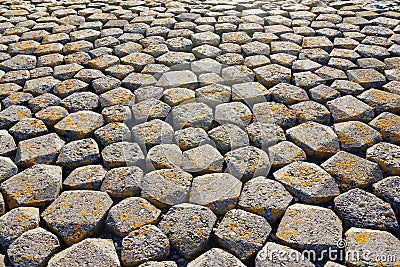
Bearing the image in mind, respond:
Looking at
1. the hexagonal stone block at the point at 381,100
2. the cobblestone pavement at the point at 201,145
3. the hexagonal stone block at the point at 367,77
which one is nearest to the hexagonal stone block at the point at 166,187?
the cobblestone pavement at the point at 201,145

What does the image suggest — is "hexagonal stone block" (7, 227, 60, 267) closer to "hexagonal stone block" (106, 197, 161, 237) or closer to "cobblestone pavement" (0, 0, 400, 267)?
"cobblestone pavement" (0, 0, 400, 267)

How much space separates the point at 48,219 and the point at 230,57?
1.69 meters

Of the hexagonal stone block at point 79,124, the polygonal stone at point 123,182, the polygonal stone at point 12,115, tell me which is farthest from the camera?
the polygonal stone at point 12,115

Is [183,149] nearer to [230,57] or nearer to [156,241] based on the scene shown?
[156,241]

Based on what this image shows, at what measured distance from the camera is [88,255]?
154 centimetres

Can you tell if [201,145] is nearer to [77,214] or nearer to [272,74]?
[77,214]

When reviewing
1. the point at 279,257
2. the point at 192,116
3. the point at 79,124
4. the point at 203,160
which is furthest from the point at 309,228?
the point at 79,124

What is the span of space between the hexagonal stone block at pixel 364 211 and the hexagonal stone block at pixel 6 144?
1.56m

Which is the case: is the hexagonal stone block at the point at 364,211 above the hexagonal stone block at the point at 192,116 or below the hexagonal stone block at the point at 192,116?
below

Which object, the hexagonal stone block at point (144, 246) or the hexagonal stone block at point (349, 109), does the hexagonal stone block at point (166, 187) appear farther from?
the hexagonal stone block at point (349, 109)

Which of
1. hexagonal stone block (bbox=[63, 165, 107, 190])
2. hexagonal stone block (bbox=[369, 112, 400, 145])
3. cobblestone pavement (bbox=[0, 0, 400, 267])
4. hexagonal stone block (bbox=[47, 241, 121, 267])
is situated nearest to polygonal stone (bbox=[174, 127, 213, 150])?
cobblestone pavement (bbox=[0, 0, 400, 267])

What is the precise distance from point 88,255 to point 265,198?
29.3 inches

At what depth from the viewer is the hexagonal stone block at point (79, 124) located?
7.11 ft

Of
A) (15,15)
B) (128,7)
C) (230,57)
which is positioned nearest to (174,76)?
(230,57)
